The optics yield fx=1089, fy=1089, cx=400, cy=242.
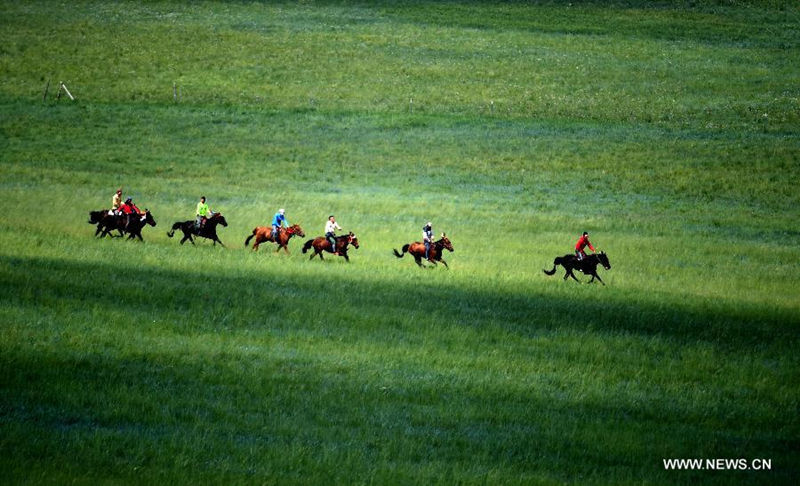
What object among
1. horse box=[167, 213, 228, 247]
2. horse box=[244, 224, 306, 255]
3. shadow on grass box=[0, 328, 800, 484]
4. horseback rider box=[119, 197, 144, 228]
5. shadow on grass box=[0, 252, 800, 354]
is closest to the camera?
shadow on grass box=[0, 328, 800, 484]

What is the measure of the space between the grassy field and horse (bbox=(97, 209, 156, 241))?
1.25m

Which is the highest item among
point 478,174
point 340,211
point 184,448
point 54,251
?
point 478,174

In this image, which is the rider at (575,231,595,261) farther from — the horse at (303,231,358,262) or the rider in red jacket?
the rider in red jacket

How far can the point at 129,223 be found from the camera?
3291cm

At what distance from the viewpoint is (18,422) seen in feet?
44.5

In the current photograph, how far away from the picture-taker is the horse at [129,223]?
32906 mm

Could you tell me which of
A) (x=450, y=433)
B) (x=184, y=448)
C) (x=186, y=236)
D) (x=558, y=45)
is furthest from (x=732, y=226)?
(x=558, y=45)

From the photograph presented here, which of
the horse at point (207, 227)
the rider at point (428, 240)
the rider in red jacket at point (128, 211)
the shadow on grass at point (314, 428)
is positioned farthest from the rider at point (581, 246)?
the rider in red jacket at point (128, 211)

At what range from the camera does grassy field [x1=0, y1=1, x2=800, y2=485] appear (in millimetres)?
14430

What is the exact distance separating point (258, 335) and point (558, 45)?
2947 inches

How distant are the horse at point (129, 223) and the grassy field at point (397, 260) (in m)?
1.25

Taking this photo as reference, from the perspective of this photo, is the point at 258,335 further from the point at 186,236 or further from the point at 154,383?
the point at 186,236

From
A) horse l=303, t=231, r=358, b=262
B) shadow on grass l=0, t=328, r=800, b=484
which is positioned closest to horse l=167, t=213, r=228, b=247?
horse l=303, t=231, r=358, b=262

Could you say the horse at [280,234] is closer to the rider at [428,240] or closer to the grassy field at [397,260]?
the grassy field at [397,260]
